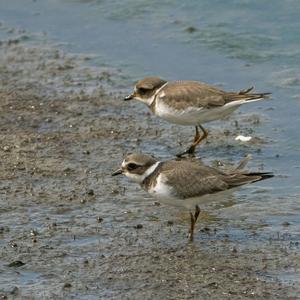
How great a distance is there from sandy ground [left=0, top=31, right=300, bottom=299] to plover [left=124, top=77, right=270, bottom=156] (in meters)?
0.33

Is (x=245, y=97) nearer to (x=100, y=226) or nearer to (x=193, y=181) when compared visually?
(x=193, y=181)

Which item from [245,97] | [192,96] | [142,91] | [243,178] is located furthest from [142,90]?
[243,178]

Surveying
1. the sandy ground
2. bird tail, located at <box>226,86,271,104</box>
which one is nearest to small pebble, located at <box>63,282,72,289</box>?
the sandy ground

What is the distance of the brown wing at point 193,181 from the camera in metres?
8.53

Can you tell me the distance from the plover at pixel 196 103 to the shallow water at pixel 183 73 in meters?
0.34

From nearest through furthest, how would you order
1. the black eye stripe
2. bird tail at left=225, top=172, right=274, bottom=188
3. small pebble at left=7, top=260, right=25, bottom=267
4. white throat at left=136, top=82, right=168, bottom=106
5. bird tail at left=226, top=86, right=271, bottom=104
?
small pebble at left=7, top=260, right=25, bottom=267 < bird tail at left=225, top=172, right=274, bottom=188 < bird tail at left=226, top=86, right=271, bottom=104 < white throat at left=136, top=82, right=168, bottom=106 < the black eye stripe

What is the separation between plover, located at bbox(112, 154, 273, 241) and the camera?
8.53 m

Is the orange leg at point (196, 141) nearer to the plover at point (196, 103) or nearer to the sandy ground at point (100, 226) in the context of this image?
the plover at point (196, 103)

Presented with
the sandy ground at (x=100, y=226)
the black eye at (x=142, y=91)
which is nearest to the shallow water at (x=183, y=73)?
the sandy ground at (x=100, y=226)

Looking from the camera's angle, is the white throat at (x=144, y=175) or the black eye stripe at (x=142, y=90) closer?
the white throat at (x=144, y=175)

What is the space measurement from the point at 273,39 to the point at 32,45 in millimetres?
3455

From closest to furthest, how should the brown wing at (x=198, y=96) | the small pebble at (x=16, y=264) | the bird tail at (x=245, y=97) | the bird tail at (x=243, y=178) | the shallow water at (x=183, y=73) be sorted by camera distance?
the small pebble at (x=16, y=264)
the bird tail at (x=243, y=178)
the shallow water at (x=183, y=73)
the bird tail at (x=245, y=97)
the brown wing at (x=198, y=96)

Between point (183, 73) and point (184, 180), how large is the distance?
496cm

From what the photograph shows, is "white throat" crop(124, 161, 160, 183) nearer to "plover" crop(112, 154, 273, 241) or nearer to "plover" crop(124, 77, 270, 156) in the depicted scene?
"plover" crop(112, 154, 273, 241)
